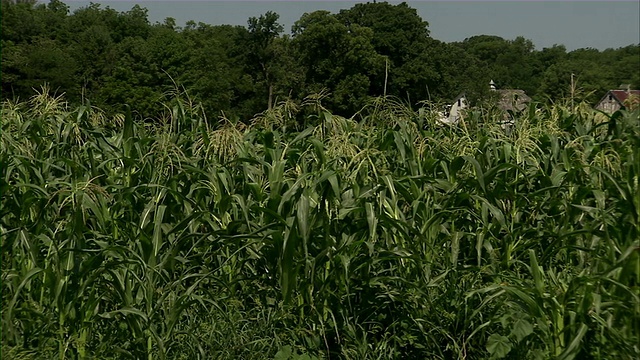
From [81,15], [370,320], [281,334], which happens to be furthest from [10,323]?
[81,15]

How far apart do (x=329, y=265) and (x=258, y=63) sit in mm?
56122

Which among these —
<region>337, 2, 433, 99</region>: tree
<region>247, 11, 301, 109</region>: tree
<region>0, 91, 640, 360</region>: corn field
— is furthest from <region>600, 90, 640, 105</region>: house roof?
<region>247, 11, 301, 109</region>: tree

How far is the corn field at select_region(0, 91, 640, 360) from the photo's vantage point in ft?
11.3

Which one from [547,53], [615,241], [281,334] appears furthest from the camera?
[547,53]

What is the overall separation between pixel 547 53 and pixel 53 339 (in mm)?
53376

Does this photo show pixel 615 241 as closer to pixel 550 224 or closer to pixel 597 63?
pixel 550 224

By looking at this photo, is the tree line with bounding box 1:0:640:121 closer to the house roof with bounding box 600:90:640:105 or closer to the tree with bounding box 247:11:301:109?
the tree with bounding box 247:11:301:109

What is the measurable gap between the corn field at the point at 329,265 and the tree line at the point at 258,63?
91.6 feet

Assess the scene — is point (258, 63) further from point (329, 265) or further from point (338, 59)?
point (329, 265)

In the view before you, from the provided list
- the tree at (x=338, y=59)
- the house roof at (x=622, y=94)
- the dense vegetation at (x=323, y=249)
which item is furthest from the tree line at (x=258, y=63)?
the dense vegetation at (x=323, y=249)

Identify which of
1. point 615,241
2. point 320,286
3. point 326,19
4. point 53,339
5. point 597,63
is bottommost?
point 53,339

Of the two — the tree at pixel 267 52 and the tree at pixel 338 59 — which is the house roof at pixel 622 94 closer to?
the tree at pixel 338 59

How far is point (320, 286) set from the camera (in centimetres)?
391

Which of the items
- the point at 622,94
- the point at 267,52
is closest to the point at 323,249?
the point at 622,94
